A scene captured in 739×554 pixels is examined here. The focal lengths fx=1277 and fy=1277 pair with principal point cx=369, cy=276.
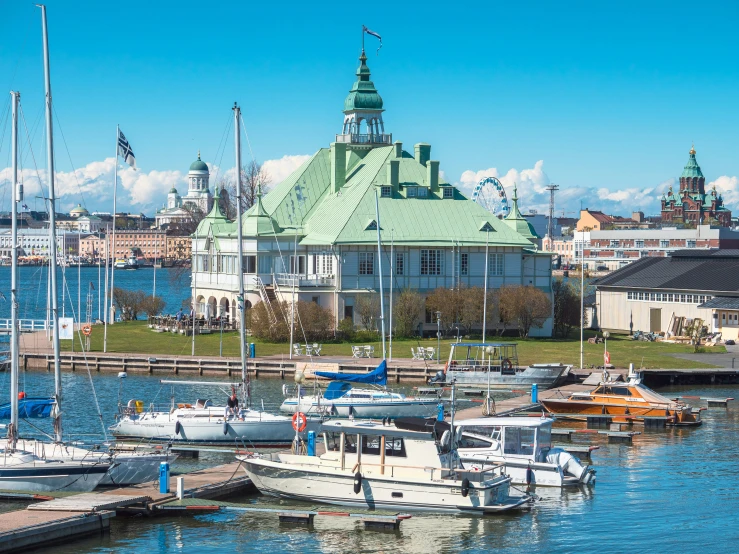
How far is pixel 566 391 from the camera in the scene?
2448 inches

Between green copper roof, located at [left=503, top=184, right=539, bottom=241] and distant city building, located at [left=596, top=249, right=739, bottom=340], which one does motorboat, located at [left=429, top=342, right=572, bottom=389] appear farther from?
green copper roof, located at [left=503, top=184, right=539, bottom=241]

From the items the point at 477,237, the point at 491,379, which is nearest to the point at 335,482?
the point at 491,379

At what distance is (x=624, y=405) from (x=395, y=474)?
2176cm

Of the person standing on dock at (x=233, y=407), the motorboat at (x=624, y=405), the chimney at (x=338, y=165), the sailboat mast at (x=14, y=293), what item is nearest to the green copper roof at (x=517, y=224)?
the chimney at (x=338, y=165)

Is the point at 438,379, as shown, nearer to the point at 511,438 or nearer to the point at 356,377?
the point at 356,377

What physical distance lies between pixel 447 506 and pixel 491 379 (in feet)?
97.3

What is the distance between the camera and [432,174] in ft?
315

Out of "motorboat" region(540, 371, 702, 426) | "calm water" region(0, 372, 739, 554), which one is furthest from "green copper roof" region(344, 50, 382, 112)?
"calm water" region(0, 372, 739, 554)

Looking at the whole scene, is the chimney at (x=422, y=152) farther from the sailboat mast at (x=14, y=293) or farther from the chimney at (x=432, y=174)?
the sailboat mast at (x=14, y=293)

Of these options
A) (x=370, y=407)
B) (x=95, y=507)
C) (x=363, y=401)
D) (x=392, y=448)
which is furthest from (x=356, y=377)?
(x=95, y=507)

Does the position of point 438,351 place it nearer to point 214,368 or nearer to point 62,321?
point 214,368

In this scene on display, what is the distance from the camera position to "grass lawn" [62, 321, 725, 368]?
7575cm

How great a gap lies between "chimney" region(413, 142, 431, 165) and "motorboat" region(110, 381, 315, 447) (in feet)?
166

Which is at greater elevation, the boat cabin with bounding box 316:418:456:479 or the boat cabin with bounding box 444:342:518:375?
the boat cabin with bounding box 444:342:518:375
